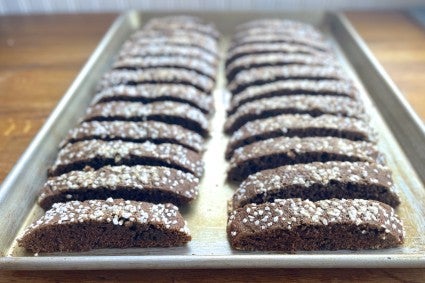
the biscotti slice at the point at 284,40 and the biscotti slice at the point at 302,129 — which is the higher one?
the biscotti slice at the point at 284,40

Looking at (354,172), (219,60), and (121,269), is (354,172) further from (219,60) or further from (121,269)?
(219,60)

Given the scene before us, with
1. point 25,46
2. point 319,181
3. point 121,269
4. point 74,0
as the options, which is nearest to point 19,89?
point 25,46

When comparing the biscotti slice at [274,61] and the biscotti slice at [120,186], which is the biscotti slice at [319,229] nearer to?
the biscotti slice at [120,186]

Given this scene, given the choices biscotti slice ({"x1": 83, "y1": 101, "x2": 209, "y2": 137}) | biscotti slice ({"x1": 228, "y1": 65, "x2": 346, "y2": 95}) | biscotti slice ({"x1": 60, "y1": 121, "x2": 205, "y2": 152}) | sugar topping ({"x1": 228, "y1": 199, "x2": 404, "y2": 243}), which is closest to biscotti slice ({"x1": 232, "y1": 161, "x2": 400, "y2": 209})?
sugar topping ({"x1": 228, "y1": 199, "x2": 404, "y2": 243})

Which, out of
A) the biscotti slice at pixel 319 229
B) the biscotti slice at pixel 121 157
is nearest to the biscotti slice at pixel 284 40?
the biscotti slice at pixel 121 157

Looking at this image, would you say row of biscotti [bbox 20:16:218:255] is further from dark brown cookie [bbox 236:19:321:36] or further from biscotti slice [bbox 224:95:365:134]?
dark brown cookie [bbox 236:19:321:36]

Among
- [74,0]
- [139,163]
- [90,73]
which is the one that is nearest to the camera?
[139,163]
